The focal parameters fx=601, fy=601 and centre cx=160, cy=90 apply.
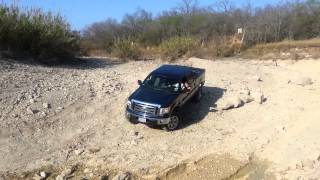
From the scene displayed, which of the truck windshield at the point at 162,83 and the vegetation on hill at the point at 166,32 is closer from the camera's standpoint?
the truck windshield at the point at 162,83

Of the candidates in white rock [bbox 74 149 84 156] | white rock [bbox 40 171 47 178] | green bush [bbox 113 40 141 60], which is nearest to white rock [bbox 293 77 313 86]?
green bush [bbox 113 40 141 60]

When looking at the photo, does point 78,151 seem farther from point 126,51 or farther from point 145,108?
point 126,51

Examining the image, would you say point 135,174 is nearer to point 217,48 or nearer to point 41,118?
point 41,118

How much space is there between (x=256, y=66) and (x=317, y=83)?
12.8 feet

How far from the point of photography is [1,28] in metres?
21.9

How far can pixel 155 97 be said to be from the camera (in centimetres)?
1619

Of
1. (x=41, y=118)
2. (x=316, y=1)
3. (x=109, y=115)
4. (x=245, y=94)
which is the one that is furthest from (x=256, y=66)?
(x=316, y=1)


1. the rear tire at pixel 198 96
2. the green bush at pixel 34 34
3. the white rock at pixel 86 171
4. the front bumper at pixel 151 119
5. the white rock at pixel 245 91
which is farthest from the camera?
the green bush at pixel 34 34

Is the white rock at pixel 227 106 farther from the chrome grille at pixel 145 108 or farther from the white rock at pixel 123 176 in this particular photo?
the white rock at pixel 123 176

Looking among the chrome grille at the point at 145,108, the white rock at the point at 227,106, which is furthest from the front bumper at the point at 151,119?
the white rock at the point at 227,106

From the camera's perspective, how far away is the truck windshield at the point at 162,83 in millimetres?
16719

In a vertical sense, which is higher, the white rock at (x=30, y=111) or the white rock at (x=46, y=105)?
the white rock at (x=46, y=105)

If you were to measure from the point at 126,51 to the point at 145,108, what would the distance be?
11433mm

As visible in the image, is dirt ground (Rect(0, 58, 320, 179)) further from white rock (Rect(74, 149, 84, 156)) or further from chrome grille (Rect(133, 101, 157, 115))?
chrome grille (Rect(133, 101, 157, 115))
